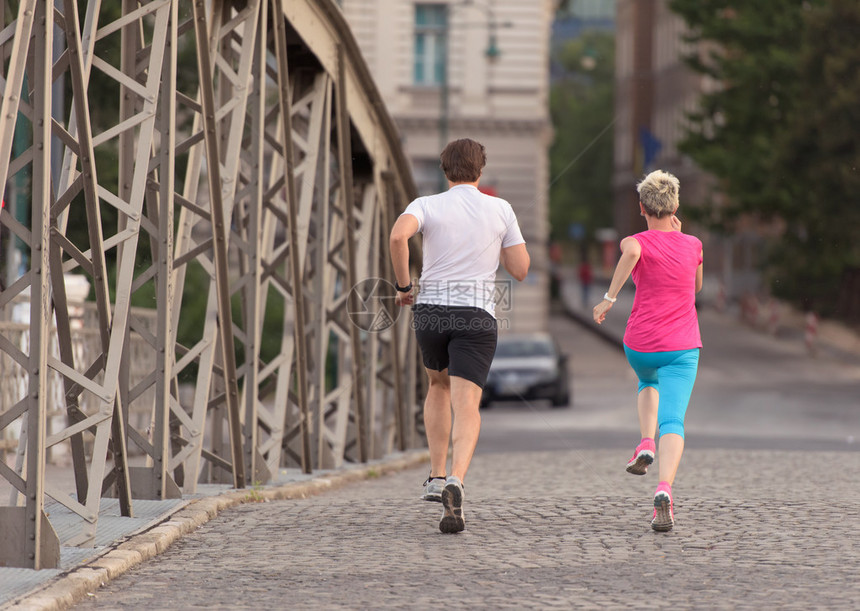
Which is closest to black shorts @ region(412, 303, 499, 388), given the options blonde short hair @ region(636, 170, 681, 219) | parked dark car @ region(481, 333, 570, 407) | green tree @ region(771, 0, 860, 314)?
blonde short hair @ region(636, 170, 681, 219)

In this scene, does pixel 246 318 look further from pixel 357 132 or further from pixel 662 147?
pixel 662 147

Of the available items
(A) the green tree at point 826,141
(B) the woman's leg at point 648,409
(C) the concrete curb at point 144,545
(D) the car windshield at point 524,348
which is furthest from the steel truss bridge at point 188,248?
(A) the green tree at point 826,141

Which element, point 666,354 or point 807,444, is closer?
point 666,354

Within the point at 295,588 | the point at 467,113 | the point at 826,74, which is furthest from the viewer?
the point at 467,113

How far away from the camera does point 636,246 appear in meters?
7.32

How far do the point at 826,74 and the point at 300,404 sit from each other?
26.3 metres

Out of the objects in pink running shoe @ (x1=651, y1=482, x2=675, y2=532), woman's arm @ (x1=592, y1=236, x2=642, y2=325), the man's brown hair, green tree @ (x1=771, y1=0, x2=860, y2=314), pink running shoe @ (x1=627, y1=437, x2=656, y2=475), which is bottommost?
pink running shoe @ (x1=651, y1=482, x2=675, y2=532)

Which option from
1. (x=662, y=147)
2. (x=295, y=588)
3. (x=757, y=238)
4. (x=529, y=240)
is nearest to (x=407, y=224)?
(x=295, y=588)

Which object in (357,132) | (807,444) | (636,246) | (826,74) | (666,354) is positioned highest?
(826,74)

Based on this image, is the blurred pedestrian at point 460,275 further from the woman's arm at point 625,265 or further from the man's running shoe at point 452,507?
the woman's arm at point 625,265

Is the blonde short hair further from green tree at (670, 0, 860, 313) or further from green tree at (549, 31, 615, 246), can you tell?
green tree at (549, 31, 615, 246)

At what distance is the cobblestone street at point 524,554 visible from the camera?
5508mm

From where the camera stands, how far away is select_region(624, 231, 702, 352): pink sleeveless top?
7355 mm

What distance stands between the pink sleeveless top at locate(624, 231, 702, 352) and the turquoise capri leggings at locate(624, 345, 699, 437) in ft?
0.12
